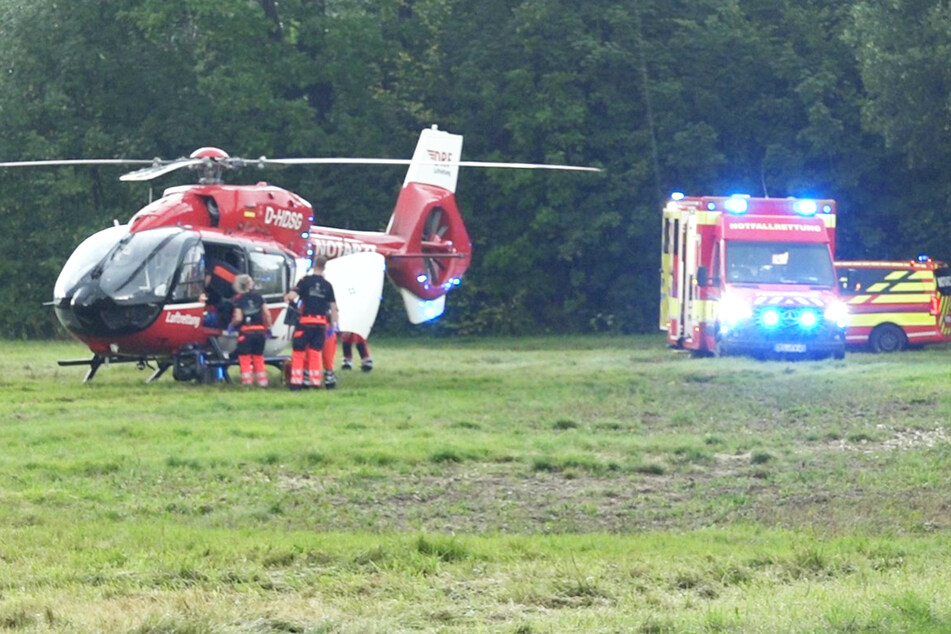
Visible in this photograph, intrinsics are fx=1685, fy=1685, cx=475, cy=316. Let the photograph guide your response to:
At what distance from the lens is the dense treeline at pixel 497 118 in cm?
4203

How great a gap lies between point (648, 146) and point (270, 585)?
117 ft

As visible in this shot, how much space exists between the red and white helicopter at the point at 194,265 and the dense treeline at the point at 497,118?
16.7m

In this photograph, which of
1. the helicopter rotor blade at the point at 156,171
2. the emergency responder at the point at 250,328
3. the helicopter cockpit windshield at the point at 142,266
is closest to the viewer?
the helicopter rotor blade at the point at 156,171

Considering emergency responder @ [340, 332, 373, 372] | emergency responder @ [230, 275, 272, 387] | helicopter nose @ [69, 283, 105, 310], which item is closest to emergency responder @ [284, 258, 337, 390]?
emergency responder @ [230, 275, 272, 387]

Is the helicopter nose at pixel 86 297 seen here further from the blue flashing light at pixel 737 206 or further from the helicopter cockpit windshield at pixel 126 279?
the blue flashing light at pixel 737 206

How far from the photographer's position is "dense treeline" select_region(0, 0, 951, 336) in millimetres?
42031

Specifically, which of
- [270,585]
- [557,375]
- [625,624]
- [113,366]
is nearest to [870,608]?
[625,624]

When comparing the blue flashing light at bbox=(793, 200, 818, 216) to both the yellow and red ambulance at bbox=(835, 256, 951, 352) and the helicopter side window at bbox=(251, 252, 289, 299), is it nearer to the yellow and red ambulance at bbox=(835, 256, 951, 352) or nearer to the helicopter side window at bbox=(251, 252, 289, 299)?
the yellow and red ambulance at bbox=(835, 256, 951, 352)

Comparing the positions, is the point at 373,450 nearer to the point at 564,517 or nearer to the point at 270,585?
the point at 564,517

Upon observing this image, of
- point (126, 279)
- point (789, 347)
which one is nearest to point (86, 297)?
point (126, 279)

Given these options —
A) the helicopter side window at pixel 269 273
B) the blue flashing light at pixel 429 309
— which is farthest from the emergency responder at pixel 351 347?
the blue flashing light at pixel 429 309

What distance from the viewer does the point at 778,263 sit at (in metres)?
28.0

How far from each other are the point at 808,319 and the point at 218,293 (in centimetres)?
985

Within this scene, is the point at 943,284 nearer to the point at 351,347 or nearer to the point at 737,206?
the point at 737,206
